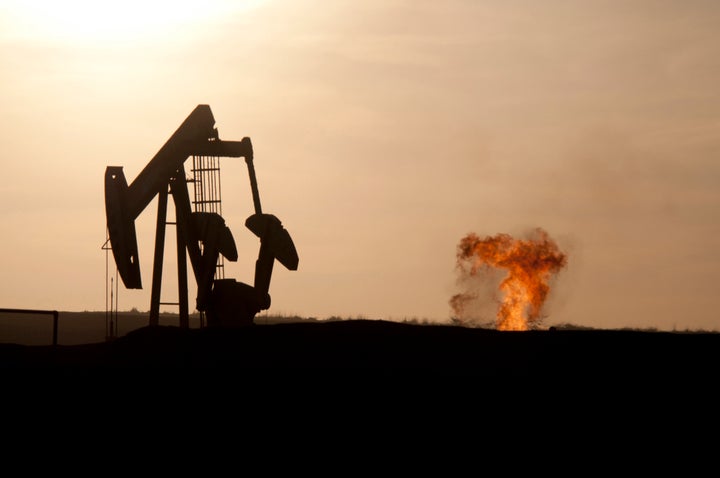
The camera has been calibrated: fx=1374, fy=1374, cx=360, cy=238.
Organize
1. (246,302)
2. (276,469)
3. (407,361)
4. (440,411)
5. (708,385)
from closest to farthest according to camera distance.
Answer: (276,469) → (440,411) → (708,385) → (407,361) → (246,302)

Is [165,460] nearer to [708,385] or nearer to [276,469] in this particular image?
[276,469]

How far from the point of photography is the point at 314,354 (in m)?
26.5

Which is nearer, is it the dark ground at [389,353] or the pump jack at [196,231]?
the dark ground at [389,353]

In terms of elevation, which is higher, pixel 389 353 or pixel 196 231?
pixel 196 231

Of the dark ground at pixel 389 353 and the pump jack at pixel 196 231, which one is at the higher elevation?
the pump jack at pixel 196 231

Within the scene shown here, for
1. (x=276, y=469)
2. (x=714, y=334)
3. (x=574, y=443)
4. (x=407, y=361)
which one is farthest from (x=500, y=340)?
(x=276, y=469)

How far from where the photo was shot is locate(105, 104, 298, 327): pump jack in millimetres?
35688

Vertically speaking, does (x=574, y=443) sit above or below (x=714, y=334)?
below

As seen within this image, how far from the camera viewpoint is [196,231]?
3628cm

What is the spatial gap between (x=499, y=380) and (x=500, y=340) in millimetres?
3393

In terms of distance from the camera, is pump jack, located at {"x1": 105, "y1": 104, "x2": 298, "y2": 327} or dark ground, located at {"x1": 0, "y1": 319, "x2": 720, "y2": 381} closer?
dark ground, located at {"x1": 0, "y1": 319, "x2": 720, "y2": 381}

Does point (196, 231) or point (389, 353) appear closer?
point (389, 353)

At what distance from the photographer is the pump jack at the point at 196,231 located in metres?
35.7

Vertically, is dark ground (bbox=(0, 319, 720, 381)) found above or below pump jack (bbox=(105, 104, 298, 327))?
below
